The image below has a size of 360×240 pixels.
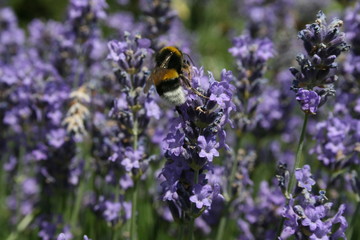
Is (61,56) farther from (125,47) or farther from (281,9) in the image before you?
(281,9)

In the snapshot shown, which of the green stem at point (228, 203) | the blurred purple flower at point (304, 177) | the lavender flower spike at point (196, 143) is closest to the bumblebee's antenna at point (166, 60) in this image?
the lavender flower spike at point (196, 143)

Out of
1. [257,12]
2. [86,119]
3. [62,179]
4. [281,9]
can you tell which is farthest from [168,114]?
[281,9]

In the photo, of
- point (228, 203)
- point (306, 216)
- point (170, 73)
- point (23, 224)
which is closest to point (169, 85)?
point (170, 73)

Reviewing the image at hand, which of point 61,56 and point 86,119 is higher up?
point 61,56

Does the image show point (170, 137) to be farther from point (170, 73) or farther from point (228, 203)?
point (228, 203)

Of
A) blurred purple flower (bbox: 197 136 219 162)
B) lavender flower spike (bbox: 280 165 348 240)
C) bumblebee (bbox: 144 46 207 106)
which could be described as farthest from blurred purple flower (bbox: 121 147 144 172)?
lavender flower spike (bbox: 280 165 348 240)

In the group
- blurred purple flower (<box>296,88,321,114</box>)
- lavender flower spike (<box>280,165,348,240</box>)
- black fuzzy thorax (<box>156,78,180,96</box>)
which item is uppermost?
black fuzzy thorax (<box>156,78,180,96</box>)

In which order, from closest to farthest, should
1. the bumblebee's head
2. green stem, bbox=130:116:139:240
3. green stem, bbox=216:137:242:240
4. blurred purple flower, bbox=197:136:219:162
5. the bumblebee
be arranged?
1. blurred purple flower, bbox=197:136:219:162
2. the bumblebee
3. the bumblebee's head
4. green stem, bbox=130:116:139:240
5. green stem, bbox=216:137:242:240

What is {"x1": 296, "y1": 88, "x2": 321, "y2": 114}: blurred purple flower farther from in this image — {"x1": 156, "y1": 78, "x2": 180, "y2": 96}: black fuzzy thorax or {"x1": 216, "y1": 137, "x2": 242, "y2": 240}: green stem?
{"x1": 216, "y1": 137, "x2": 242, "y2": 240}: green stem
